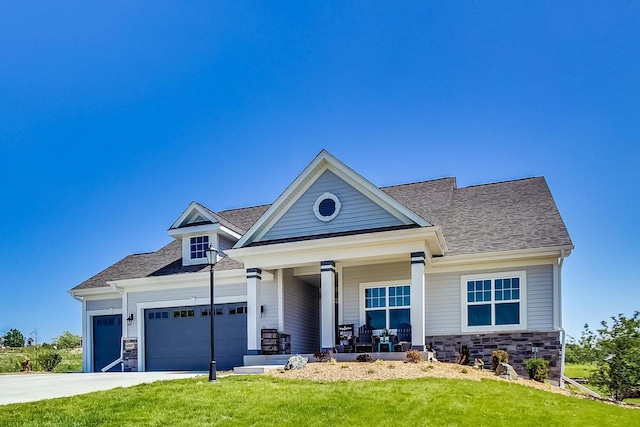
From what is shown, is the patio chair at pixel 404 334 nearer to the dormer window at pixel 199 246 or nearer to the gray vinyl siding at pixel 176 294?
the gray vinyl siding at pixel 176 294

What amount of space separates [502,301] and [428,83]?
710 cm

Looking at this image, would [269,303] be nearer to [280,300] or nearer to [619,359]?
[280,300]

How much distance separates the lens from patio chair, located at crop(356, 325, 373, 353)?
1582cm

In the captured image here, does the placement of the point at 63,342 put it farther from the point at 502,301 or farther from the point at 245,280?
the point at 502,301

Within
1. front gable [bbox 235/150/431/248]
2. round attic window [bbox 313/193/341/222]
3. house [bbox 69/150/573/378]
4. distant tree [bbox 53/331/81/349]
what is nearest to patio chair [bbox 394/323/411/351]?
house [bbox 69/150/573/378]

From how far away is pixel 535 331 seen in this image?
1598 cm

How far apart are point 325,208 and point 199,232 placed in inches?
247

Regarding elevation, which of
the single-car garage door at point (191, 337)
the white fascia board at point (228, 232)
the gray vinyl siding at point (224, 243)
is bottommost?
the single-car garage door at point (191, 337)

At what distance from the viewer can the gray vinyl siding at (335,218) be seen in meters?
16.7

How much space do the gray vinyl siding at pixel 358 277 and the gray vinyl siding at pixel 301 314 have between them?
2079 millimetres

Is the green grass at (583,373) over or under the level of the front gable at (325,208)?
under

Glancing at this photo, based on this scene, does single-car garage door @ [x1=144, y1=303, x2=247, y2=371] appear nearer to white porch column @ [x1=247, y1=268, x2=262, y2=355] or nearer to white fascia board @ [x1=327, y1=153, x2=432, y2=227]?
white porch column @ [x1=247, y1=268, x2=262, y2=355]

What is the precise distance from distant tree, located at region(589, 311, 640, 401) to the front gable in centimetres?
749

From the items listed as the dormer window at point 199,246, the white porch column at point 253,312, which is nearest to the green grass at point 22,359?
the dormer window at point 199,246
